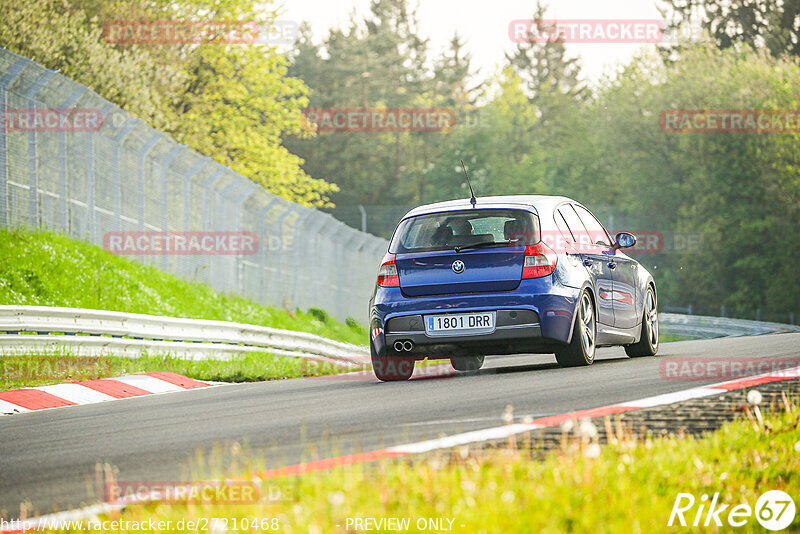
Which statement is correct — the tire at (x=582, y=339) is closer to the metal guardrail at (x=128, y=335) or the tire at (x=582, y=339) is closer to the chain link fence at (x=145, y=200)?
the metal guardrail at (x=128, y=335)

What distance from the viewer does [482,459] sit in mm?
5219

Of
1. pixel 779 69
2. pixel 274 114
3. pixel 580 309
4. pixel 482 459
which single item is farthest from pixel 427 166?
pixel 482 459

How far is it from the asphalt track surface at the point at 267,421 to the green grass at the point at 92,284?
22.5 feet

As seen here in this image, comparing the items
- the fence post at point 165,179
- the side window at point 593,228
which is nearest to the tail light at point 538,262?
the side window at point 593,228

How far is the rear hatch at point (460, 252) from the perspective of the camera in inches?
429

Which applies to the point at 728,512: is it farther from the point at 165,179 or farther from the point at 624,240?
the point at 165,179

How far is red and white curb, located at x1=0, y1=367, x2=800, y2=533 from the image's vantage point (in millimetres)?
4922

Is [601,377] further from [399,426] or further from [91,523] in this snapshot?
[91,523]

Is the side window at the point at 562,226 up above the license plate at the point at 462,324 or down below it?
above

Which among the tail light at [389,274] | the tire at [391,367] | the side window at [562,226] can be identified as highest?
the side window at [562,226]

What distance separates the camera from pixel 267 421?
26.4 ft

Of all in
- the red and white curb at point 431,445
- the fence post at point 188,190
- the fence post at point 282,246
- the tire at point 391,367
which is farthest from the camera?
the fence post at point 282,246

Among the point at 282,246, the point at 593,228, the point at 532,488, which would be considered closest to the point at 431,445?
the point at 532,488

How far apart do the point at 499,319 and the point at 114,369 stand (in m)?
5.12
